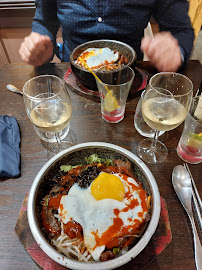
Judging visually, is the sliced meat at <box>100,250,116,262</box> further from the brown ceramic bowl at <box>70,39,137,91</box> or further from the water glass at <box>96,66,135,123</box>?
the brown ceramic bowl at <box>70,39,137,91</box>

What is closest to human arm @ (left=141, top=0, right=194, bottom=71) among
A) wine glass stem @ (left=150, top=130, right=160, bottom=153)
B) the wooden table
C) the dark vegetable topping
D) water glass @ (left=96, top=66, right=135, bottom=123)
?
the wooden table

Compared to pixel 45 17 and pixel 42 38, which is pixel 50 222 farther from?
pixel 45 17

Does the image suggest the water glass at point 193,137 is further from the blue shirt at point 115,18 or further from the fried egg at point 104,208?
the blue shirt at point 115,18

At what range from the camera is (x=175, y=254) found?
0.88 meters

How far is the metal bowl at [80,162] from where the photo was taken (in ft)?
2.30

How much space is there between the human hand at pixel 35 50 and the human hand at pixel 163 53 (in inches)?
32.3

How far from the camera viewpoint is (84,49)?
173 cm

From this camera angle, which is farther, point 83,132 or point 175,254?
point 83,132

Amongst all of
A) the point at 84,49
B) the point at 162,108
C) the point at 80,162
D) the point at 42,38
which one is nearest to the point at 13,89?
the point at 42,38

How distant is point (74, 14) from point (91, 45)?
386 mm

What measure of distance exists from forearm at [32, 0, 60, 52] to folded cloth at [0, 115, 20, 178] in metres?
1.11

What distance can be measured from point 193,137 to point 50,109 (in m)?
0.81

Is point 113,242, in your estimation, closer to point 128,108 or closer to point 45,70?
point 128,108

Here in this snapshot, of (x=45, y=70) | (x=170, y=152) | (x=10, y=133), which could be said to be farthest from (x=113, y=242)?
(x=45, y=70)
